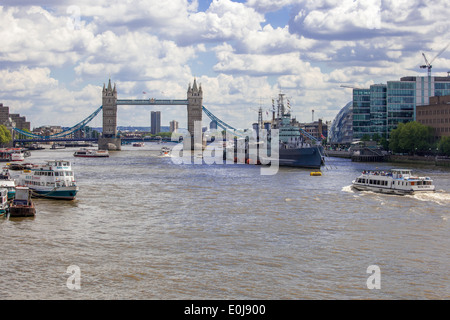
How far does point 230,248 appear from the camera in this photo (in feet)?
82.4

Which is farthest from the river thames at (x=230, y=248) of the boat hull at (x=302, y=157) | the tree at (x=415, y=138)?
the tree at (x=415, y=138)

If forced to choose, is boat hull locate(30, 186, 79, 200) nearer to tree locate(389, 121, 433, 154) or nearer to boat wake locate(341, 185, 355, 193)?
boat wake locate(341, 185, 355, 193)

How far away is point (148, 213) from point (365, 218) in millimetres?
12141

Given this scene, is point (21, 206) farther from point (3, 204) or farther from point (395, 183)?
point (395, 183)

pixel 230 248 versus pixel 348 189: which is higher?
pixel 348 189

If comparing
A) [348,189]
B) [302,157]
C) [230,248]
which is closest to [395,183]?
[348,189]

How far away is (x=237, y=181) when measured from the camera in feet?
197

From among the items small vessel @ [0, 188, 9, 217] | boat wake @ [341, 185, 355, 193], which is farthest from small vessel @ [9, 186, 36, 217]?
boat wake @ [341, 185, 355, 193]

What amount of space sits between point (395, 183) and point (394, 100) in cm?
8330

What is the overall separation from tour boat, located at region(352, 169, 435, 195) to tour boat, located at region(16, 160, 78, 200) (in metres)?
21.8

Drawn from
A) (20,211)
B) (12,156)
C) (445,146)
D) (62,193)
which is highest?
(445,146)

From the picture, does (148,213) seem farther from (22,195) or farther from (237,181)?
(237,181)

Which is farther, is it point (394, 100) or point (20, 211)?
point (394, 100)
